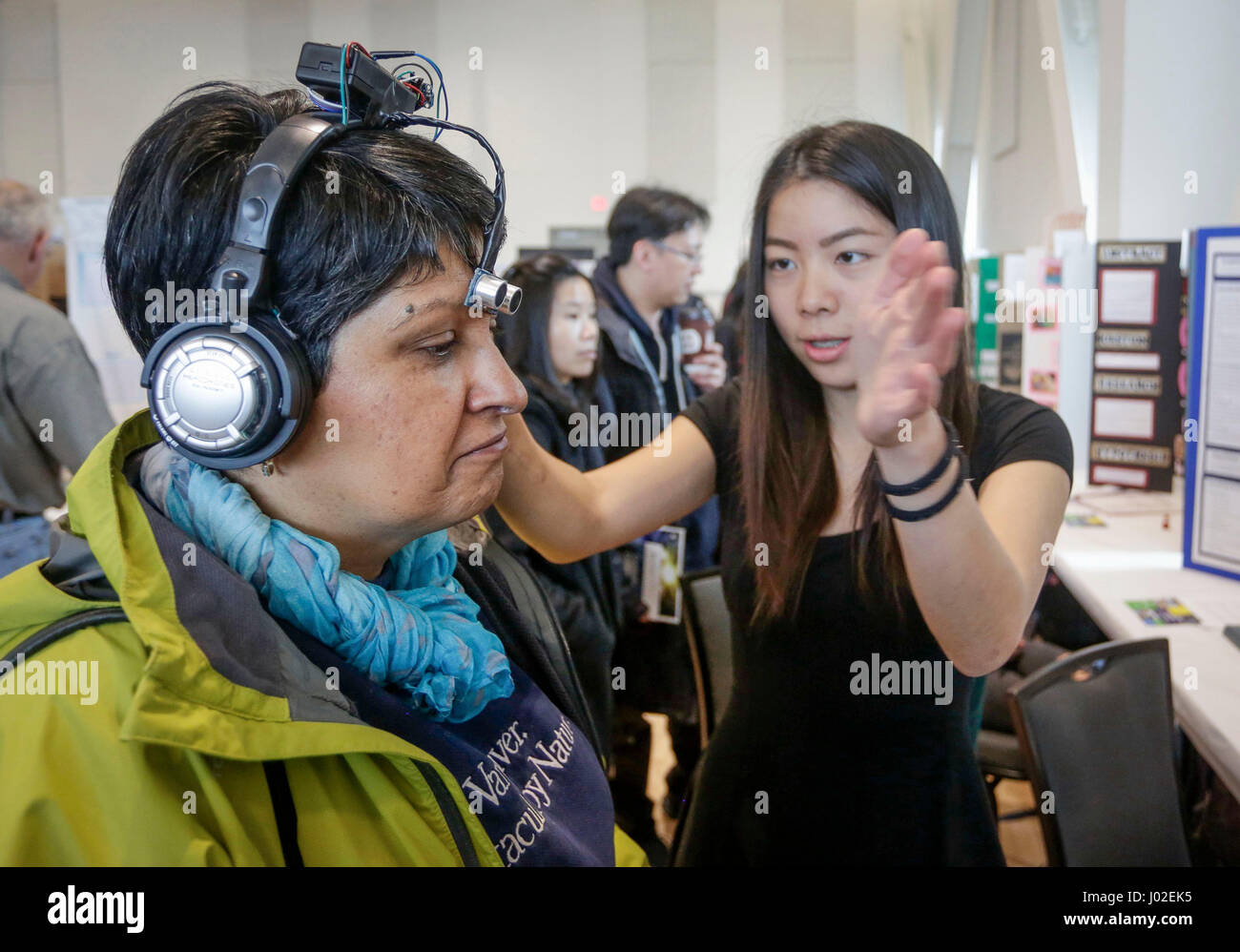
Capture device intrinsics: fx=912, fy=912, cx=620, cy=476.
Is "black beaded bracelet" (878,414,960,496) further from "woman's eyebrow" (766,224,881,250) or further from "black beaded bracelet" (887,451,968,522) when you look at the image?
"woman's eyebrow" (766,224,881,250)

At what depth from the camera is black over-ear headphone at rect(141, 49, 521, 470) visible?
651mm

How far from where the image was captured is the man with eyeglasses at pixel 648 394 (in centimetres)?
234

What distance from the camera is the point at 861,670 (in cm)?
109

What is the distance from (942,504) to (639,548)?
1545mm

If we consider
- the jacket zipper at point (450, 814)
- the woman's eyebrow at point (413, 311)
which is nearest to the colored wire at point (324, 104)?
the woman's eyebrow at point (413, 311)

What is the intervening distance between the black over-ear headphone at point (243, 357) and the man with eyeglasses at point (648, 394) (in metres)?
1.61

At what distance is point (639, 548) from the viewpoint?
2.30 metres

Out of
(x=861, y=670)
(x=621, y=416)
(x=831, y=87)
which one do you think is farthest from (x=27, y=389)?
(x=831, y=87)

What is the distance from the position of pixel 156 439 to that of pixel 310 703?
32cm

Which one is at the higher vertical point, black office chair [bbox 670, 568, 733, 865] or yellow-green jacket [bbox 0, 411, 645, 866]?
yellow-green jacket [bbox 0, 411, 645, 866]

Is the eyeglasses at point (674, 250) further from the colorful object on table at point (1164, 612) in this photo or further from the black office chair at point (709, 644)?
the colorful object on table at point (1164, 612)

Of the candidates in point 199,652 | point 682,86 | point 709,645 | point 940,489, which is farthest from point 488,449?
point 682,86

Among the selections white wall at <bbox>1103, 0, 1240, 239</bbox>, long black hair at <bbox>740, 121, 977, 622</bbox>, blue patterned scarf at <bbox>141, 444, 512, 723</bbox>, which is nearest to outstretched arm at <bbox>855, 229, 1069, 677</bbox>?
long black hair at <bbox>740, 121, 977, 622</bbox>

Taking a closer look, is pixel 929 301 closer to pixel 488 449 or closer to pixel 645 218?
pixel 488 449
